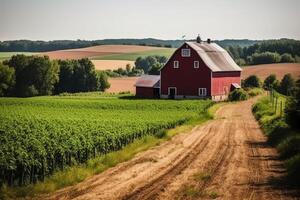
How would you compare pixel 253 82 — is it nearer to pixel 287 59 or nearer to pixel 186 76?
pixel 186 76

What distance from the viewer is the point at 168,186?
19.2 m

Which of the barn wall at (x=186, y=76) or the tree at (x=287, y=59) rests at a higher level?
the tree at (x=287, y=59)

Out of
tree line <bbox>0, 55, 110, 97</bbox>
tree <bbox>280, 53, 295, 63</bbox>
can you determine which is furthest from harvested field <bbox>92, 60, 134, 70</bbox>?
tree <bbox>280, 53, 295, 63</bbox>

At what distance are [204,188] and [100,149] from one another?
9.76 metres

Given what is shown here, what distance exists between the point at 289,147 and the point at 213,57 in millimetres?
51272

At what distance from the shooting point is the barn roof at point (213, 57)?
72.6 meters

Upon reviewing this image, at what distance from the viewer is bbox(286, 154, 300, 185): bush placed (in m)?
20.0

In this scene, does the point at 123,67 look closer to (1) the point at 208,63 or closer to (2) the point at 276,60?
(2) the point at 276,60

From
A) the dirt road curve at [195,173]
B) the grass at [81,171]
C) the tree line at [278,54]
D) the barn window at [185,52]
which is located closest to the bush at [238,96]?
the barn window at [185,52]

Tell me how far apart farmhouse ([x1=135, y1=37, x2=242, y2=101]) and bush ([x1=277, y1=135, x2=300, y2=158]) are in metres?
44.3

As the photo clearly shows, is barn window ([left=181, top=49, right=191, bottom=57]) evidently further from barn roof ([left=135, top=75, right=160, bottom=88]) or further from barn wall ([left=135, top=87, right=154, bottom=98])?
barn wall ([left=135, top=87, right=154, bottom=98])

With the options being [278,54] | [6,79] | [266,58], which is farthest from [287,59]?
[6,79]

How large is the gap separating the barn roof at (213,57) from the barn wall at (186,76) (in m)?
1.04

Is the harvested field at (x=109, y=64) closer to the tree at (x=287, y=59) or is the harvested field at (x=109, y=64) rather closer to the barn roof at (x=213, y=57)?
the tree at (x=287, y=59)
